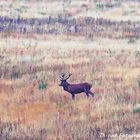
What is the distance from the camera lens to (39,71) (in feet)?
55.3

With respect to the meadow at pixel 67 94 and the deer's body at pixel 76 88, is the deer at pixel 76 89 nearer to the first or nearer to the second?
the deer's body at pixel 76 88

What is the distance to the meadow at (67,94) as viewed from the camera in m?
10.7

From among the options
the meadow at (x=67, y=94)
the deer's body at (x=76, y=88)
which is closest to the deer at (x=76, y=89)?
the deer's body at (x=76, y=88)

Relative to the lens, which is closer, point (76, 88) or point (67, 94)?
point (76, 88)

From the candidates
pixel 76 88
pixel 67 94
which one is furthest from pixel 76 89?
pixel 67 94

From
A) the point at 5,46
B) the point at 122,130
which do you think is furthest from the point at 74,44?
the point at 122,130

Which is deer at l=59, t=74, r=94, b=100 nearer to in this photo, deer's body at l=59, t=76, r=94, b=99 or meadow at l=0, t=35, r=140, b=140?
deer's body at l=59, t=76, r=94, b=99

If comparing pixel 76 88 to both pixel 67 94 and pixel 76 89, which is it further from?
pixel 67 94

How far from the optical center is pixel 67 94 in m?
13.7

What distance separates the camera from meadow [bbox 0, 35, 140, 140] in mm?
10703

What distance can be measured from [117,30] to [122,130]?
17782mm

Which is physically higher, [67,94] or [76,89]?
[76,89]

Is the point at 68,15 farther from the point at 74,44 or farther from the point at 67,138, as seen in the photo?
the point at 67,138

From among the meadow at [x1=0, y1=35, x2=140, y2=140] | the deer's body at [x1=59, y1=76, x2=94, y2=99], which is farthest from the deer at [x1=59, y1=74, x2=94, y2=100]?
the meadow at [x1=0, y1=35, x2=140, y2=140]
